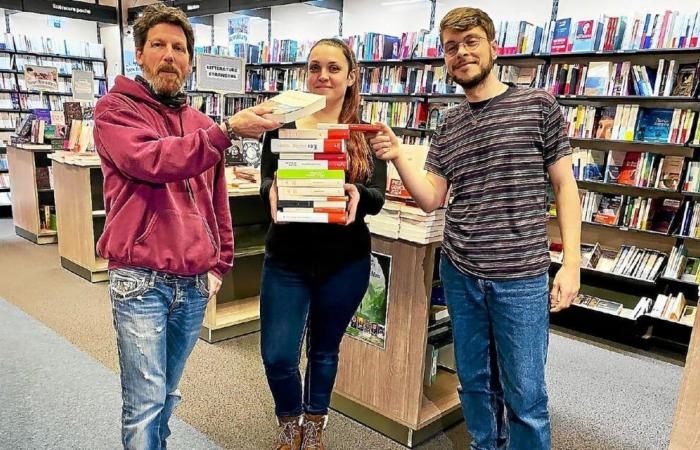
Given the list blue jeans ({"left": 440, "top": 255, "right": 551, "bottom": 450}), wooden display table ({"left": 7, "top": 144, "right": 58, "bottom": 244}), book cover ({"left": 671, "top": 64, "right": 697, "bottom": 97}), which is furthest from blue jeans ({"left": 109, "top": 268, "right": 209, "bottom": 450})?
wooden display table ({"left": 7, "top": 144, "right": 58, "bottom": 244})

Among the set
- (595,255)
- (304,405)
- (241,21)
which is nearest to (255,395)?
(304,405)

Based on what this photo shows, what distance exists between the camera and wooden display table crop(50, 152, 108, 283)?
440 cm

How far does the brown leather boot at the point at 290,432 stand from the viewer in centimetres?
197

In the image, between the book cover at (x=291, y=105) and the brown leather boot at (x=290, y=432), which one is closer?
the book cover at (x=291, y=105)

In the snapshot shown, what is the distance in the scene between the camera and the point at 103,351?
317 cm

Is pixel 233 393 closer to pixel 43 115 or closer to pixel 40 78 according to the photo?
pixel 43 115

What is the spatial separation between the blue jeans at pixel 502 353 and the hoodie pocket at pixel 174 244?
32.6 inches

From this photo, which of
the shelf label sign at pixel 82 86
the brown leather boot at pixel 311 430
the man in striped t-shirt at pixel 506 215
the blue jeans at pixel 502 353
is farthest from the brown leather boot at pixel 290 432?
the shelf label sign at pixel 82 86

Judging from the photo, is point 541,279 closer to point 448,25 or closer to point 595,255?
point 448,25

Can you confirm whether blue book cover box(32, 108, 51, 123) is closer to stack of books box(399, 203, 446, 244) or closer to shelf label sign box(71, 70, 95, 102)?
shelf label sign box(71, 70, 95, 102)

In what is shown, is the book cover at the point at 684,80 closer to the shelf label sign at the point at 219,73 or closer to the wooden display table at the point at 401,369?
the wooden display table at the point at 401,369

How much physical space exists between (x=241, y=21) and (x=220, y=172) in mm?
6811

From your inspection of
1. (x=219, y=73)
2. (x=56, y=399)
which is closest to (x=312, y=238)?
(x=56, y=399)

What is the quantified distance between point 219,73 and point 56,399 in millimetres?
2561
